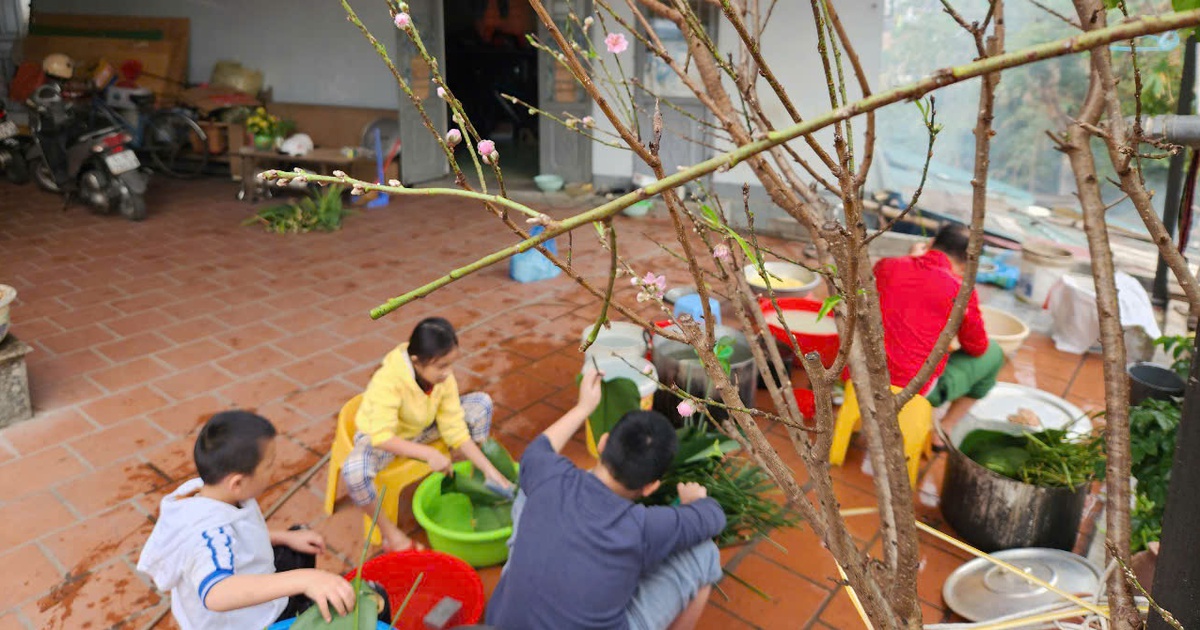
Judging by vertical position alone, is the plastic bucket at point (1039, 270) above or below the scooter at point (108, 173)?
below

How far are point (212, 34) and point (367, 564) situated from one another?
953 centimetres

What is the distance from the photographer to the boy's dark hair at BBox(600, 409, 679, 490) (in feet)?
7.55

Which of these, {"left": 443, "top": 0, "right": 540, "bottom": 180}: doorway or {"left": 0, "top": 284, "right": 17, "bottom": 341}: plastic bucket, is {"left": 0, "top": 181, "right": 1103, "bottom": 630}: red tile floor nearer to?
{"left": 0, "top": 284, "right": 17, "bottom": 341}: plastic bucket

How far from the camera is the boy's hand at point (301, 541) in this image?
247 cm

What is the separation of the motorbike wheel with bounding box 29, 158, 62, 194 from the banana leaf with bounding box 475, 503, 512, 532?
7675 mm

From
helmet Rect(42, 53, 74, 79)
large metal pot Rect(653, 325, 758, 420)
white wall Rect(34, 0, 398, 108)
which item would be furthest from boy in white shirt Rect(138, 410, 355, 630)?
helmet Rect(42, 53, 74, 79)

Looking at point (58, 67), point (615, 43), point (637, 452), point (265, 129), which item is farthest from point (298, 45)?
point (615, 43)

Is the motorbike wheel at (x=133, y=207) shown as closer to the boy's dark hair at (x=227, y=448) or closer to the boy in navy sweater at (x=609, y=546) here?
the boy's dark hair at (x=227, y=448)

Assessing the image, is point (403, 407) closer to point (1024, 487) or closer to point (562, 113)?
point (1024, 487)

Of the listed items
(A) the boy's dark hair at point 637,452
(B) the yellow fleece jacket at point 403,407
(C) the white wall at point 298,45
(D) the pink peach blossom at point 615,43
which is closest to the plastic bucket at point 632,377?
(B) the yellow fleece jacket at point 403,407

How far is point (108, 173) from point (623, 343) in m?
6.25

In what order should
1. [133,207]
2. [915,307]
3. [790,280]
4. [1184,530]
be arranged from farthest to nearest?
[133,207]
[790,280]
[915,307]
[1184,530]

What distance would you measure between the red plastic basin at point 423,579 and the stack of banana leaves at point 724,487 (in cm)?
70

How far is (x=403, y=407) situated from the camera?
10.0 feet
